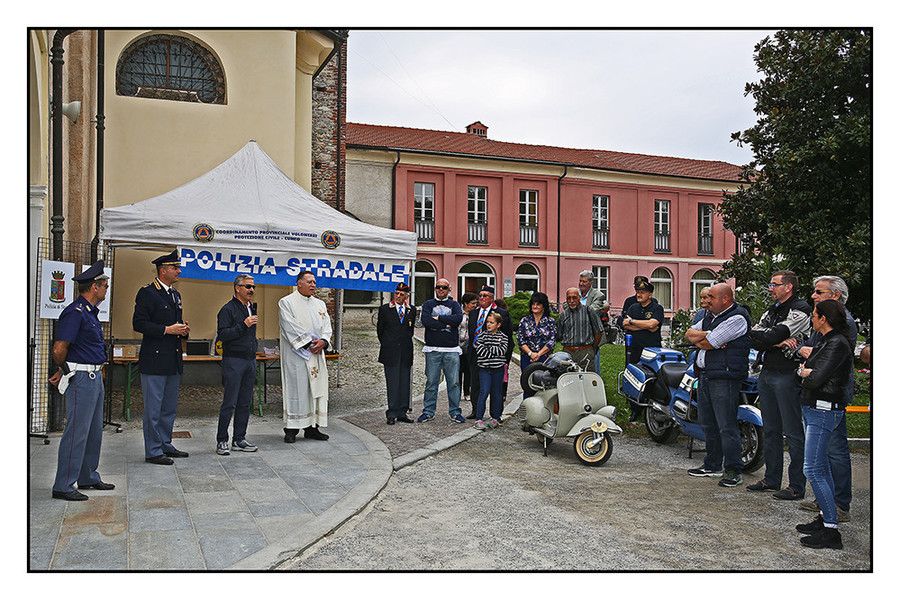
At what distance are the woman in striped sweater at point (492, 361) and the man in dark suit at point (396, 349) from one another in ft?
3.03

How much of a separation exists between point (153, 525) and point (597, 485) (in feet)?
11.8

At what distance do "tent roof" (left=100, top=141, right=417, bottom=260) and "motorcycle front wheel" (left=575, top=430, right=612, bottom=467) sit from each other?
382 cm

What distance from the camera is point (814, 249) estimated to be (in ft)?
30.2

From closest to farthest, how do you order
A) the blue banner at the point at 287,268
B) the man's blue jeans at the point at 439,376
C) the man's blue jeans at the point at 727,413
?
the man's blue jeans at the point at 727,413, the blue banner at the point at 287,268, the man's blue jeans at the point at 439,376

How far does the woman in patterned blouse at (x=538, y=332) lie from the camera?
8.88 m

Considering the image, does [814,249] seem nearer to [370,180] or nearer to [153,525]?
[153,525]

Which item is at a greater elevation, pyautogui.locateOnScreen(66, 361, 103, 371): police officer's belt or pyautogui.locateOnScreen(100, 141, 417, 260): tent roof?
pyautogui.locateOnScreen(100, 141, 417, 260): tent roof

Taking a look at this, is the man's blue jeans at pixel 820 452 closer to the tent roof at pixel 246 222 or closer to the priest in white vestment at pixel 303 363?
the priest in white vestment at pixel 303 363

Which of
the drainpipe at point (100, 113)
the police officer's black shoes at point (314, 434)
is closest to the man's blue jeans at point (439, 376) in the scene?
the police officer's black shoes at point (314, 434)

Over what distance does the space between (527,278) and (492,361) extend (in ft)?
82.7

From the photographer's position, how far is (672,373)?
7.78 meters

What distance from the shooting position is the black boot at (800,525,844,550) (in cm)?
473

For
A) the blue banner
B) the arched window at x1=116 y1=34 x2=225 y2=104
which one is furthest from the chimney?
the blue banner

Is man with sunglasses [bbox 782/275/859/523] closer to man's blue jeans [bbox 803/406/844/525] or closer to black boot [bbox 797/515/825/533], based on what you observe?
man's blue jeans [bbox 803/406/844/525]
